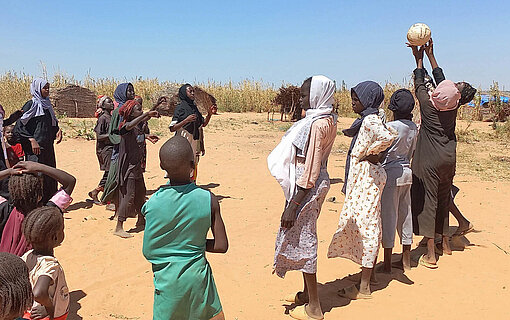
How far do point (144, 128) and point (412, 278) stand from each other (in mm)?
4163

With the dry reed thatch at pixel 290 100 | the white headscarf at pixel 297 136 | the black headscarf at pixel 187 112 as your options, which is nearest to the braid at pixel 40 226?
the white headscarf at pixel 297 136

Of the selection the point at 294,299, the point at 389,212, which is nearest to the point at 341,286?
the point at 294,299

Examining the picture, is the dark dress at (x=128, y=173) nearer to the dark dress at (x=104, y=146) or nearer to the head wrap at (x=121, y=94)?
the head wrap at (x=121, y=94)

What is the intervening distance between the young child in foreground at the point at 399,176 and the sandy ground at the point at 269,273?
52cm

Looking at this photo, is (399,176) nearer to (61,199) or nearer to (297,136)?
(297,136)

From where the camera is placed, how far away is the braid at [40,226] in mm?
2734

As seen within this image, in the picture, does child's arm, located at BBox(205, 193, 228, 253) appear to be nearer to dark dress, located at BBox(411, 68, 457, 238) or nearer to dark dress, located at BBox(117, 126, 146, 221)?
dark dress, located at BBox(411, 68, 457, 238)

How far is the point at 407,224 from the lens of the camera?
194 inches

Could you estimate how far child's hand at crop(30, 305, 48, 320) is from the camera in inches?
107

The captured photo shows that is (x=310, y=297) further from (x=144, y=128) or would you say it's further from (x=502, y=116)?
(x=502, y=116)

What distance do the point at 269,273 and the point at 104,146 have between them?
4025mm

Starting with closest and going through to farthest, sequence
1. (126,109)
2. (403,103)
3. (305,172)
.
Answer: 1. (305,172)
2. (403,103)
3. (126,109)

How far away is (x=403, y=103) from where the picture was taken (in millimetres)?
4766

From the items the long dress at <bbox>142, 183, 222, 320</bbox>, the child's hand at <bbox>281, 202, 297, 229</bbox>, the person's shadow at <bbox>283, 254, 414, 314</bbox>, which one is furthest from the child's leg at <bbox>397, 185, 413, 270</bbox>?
the long dress at <bbox>142, 183, 222, 320</bbox>
